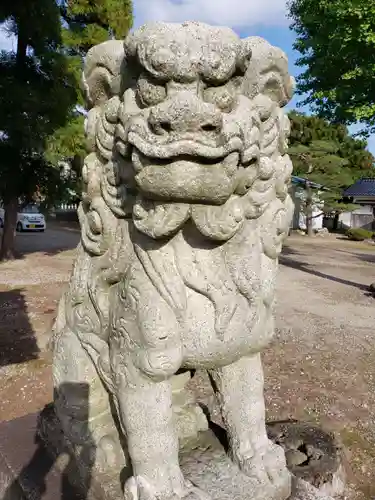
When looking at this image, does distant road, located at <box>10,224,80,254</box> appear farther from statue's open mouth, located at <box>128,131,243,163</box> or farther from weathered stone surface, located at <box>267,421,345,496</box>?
statue's open mouth, located at <box>128,131,243,163</box>

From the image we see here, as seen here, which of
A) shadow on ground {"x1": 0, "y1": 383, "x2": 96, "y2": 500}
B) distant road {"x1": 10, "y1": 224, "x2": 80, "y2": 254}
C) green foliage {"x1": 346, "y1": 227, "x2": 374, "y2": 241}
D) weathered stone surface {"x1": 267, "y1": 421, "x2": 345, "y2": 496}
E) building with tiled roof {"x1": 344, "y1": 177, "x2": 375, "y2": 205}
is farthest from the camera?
building with tiled roof {"x1": 344, "y1": 177, "x2": 375, "y2": 205}

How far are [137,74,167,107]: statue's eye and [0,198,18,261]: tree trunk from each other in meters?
8.84

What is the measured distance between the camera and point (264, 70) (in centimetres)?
131

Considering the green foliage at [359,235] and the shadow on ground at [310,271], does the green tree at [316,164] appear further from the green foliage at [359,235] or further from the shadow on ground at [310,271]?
the shadow on ground at [310,271]

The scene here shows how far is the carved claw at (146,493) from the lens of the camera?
132cm

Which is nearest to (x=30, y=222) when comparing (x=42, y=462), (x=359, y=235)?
(x=359, y=235)

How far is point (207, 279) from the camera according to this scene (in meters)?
1.30

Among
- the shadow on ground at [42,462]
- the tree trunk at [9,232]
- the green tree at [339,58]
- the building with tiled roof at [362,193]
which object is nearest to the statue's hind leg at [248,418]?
the shadow on ground at [42,462]

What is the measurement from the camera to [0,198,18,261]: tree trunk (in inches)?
374

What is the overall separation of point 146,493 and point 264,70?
124 cm

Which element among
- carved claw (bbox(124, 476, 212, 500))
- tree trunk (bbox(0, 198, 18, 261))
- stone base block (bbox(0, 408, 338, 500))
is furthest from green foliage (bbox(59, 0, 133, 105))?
carved claw (bbox(124, 476, 212, 500))

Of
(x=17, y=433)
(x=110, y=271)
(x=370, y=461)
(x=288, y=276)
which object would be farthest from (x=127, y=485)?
(x=288, y=276)

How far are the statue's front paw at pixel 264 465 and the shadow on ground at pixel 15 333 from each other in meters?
3.30

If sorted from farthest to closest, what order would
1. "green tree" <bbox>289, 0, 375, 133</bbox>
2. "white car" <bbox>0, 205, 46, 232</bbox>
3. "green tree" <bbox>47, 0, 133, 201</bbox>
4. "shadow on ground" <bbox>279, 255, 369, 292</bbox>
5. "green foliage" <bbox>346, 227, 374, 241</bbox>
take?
"green foliage" <bbox>346, 227, 374, 241</bbox>, "white car" <bbox>0, 205, 46, 232</bbox>, "green tree" <bbox>47, 0, 133, 201</bbox>, "shadow on ground" <bbox>279, 255, 369, 292</bbox>, "green tree" <bbox>289, 0, 375, 133</bbox>
